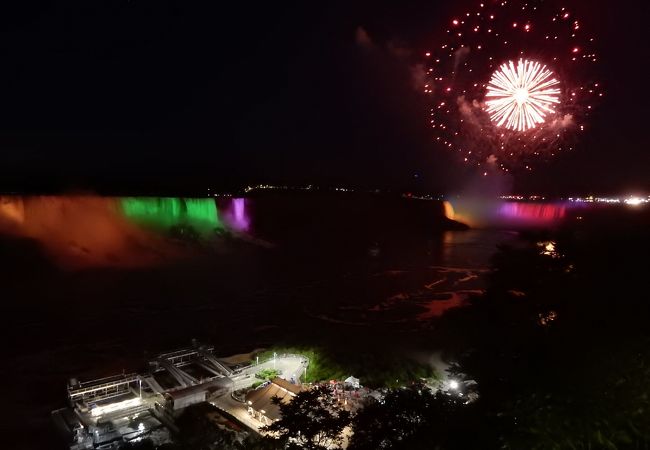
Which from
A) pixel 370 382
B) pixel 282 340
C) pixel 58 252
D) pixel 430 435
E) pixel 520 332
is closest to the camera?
pixel 430 435

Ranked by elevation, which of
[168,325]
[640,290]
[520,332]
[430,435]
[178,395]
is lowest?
[168,325]

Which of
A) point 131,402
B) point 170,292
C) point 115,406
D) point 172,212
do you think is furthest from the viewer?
point 172,212

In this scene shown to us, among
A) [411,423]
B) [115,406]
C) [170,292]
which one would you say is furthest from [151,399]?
[170,292]

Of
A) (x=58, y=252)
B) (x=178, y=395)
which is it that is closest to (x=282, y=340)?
(x=178, y=395)

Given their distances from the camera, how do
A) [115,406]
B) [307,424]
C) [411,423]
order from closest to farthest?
[411,423] → [307,424] → [115,406]

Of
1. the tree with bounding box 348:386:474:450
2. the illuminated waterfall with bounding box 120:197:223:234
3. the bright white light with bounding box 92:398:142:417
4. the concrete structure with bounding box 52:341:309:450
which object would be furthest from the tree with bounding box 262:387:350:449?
the illuminated waterfall with bounding box 120:197:223:234

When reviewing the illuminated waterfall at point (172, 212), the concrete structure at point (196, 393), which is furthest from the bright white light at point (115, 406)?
the illuminated waterfall at point (172, 212)

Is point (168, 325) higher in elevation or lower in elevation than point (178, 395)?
lower

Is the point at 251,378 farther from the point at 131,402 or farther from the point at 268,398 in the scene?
the point at 131,402

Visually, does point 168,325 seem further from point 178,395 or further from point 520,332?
point 520,332
